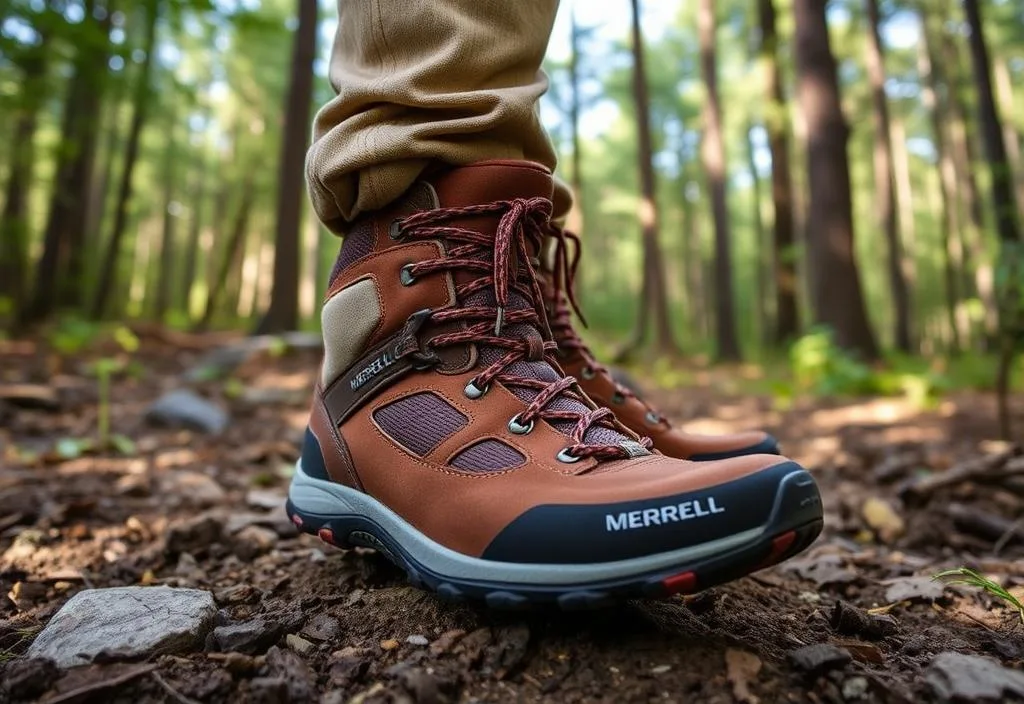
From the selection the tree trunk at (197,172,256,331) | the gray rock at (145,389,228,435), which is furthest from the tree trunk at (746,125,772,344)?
the gray rock at (145,389,228,435)

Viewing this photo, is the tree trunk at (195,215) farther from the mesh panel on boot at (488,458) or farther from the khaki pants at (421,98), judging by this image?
the mesh panel on boot at (488,458)

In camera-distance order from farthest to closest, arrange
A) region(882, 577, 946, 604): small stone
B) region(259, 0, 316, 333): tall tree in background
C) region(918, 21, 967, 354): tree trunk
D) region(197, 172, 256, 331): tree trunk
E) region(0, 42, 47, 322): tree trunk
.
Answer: region(918, 21, 967, 354): tree trunk
region(197, 172, 256, 331): tree trunk
region(259, 0, 316, 333): tall tree in background
region(0, 42, 47, 322): tree trunk
region(882, 577, 946, 604): small stone

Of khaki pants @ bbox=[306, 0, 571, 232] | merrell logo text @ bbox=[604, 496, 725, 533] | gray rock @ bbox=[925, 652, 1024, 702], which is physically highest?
khaki pants @ bbox=[306, 0, 571, 232]

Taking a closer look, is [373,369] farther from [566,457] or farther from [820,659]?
[820,659]

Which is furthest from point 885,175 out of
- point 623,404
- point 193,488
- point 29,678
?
point 29,678

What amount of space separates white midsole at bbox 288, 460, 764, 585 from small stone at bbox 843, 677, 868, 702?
0.22 metres

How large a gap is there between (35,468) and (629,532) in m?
2.55

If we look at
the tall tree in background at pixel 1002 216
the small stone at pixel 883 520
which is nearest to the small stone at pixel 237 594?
the small stone at pixel 883 520

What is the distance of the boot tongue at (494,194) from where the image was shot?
123cm

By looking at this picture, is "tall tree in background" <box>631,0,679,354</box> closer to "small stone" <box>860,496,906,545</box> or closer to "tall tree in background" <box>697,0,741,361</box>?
"tall tree in background" <box>697,0,741,361</box>

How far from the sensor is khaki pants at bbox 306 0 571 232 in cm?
124

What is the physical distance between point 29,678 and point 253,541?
753 millimetres

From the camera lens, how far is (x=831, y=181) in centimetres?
676

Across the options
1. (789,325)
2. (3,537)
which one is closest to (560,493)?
(3,537)
